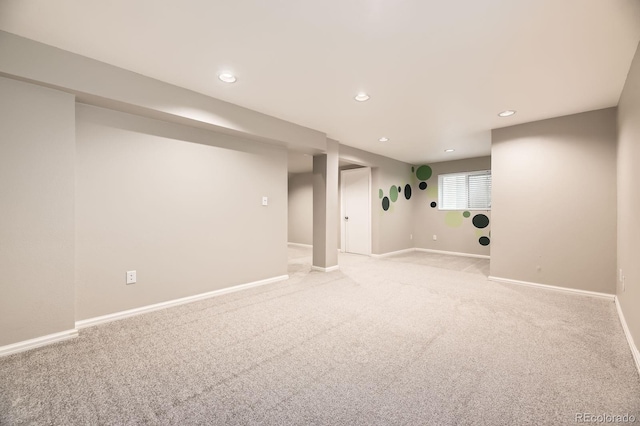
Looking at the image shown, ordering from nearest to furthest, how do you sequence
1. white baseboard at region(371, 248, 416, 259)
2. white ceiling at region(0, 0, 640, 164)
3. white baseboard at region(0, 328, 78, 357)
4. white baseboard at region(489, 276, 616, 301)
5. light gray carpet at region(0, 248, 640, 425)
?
light gray carpet at region(0, 248, 640, 425), white ceiling at region(0, 0, 640, 164), white baseboard at region(0, 328, 78, 357), white baseboard at region(489, 276, 616, 301), white baseboard at region(371, 248, 416, 259)

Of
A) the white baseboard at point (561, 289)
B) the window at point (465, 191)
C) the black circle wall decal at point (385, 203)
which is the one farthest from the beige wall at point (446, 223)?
the white baseboard at point (561, 289)

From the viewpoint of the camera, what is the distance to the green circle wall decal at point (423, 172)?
7.36 m

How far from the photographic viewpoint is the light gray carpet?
150 cm

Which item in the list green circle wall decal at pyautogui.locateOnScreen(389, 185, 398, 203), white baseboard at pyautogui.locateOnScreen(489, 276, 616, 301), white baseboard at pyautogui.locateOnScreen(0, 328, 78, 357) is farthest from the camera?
green circle wall decal at pyautogui.locateOnScreen(389, 185, 398, 203)

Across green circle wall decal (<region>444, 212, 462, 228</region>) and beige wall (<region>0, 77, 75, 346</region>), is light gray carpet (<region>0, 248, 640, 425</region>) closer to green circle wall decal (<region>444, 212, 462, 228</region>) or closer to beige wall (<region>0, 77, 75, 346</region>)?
beige wall (<region>0, 77, 75, 346</region>)

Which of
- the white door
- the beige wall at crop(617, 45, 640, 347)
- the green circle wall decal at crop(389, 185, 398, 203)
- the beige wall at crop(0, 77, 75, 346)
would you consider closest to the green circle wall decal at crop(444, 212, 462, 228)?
the green circle wall decal at crop(389, 185, 398, 203)

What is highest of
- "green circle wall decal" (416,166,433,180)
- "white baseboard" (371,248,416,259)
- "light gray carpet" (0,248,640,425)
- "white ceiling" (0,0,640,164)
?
"white ceiling" (0,0,640,164)

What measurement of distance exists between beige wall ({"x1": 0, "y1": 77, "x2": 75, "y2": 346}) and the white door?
531 cm

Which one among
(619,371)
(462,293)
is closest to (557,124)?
(462,293)

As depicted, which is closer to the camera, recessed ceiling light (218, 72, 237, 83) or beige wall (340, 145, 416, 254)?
recessed ceiling light (218, 72, 237, 83)

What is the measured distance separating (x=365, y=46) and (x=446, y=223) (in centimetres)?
587

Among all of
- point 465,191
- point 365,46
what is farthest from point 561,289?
point 365,46

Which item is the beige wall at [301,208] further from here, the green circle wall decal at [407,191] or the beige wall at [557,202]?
the beige wall at [557,202]

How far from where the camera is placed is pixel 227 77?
8.70 ft
